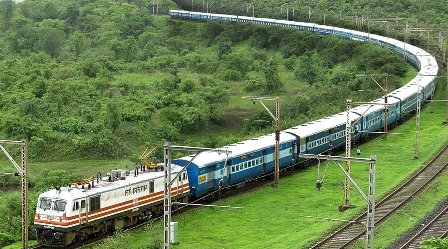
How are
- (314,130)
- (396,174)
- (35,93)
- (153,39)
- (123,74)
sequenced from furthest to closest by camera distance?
(153,39) < (123,74) < (35,93) < (314,130) < (396,174)

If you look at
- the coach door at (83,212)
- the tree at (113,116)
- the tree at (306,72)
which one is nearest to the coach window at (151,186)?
the coach door at (83,212)

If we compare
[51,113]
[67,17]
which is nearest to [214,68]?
[51,113]

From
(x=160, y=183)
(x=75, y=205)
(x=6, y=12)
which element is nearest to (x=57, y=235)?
(x=75, y=205)

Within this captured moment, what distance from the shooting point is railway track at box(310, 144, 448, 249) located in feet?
116

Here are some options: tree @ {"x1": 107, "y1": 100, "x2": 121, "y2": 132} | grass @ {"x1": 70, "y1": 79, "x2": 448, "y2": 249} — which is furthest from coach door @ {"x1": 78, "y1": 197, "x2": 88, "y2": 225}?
tree @ {"x1": 107, "y1": 100, "x2": 121, "y2": 132}

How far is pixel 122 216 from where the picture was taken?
38375 millimetres

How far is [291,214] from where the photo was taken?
42.3 meters

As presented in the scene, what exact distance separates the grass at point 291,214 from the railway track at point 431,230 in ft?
2.28

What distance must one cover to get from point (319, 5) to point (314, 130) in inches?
3940

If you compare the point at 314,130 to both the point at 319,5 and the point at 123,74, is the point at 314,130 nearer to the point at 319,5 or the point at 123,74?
the point at 123,74

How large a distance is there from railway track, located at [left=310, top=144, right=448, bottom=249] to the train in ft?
15.6

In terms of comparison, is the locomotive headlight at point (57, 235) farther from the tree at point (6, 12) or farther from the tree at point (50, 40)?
the tree at point (6, 12)

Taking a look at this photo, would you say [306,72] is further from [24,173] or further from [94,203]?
[24,173]

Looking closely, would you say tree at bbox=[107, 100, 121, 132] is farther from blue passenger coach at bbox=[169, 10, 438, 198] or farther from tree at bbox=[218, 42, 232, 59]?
tree at bbox=[218, 42, 232, 59]
